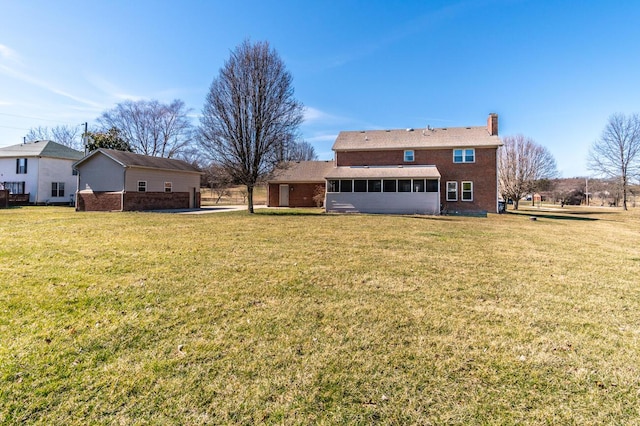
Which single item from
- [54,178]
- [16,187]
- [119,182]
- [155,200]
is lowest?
[155,200]

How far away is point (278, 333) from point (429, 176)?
71.9 ft

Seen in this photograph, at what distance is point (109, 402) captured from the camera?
8.64 ft

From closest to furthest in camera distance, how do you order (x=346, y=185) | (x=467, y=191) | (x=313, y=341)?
(x=313, y=341) < (x=346, y=185) < (x=467, y=191)

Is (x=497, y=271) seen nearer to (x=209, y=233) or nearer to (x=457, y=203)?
(x=209, y=233)

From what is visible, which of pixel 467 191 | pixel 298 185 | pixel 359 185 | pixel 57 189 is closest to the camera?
pixel 359 185

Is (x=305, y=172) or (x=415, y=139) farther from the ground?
(x=415, y=139)

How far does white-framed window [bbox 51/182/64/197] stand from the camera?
33688 millimetres

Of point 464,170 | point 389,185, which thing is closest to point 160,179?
point 389,185

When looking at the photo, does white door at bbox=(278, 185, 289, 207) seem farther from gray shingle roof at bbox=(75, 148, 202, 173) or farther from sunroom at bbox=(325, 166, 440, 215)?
gray shingle roof at bbox=(75, 148, 202, 173)

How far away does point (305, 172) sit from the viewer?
105ft

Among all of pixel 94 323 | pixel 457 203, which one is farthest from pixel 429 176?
pixel 94 323

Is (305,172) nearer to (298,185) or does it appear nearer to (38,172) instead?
(298,185)

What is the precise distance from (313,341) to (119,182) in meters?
25.6

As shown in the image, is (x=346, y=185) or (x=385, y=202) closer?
(x=385, y=202)
